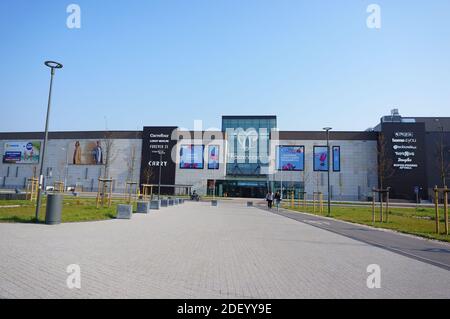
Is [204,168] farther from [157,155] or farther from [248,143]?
[248,143]

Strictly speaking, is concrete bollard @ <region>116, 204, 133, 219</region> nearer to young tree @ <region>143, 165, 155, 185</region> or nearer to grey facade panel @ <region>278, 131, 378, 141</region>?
young tree @ <region>143, 165, 155, 185</region>

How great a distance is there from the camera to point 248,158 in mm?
70938

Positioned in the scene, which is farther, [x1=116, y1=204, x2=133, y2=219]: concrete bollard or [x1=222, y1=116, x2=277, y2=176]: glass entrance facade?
[x1=222, y1=116, x2=277, y2=176]: glass entrance facade

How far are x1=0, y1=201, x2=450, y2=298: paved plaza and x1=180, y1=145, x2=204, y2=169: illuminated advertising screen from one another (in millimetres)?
61227

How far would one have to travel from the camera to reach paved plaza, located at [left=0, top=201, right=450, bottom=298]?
446 centimetres

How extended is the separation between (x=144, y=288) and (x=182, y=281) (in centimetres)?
68

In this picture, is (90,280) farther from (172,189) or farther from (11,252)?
(172,189)

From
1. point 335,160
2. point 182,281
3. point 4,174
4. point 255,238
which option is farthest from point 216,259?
point 4,174

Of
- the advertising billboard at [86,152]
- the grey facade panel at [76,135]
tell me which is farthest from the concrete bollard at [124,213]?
the advertising billboard at [86,152]

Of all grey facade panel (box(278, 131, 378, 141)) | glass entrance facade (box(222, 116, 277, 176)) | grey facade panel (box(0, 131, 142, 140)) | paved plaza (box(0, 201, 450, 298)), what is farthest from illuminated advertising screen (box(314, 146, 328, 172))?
paved plaza (box(0, 201, 450, 298))

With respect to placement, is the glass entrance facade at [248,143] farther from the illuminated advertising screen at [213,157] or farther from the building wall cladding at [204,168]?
the illuminated advertising screen at [213,157]

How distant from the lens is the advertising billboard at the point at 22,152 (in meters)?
78.8

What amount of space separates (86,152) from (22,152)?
61.7ft
